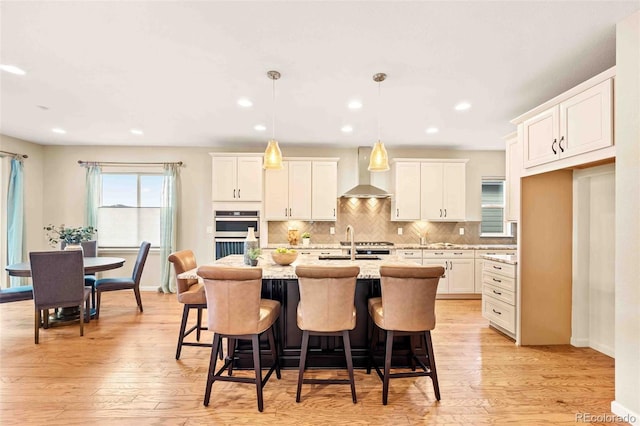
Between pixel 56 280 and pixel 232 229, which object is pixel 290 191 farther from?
pixel 56 280

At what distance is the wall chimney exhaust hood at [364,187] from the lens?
5.46m

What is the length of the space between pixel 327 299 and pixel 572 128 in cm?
257

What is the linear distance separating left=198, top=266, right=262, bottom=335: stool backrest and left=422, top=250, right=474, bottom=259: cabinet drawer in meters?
3.82

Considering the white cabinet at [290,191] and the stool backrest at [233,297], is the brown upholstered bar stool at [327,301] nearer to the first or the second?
the stool backrest at [233,297]

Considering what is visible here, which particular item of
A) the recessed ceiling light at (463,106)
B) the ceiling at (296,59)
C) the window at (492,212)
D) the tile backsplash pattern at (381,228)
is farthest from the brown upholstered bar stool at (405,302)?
the window at (492,212)

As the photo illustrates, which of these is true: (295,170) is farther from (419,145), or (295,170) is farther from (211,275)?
(211,275)

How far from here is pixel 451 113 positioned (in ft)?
13.2

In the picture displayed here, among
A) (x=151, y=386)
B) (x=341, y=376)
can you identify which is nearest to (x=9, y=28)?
(x=151, y=386)

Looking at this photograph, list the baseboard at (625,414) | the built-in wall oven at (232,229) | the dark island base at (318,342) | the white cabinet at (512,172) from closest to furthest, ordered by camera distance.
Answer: the baseboard at (625,414), the dark island base at (318,342), the white cabinet at (512,172), the built-in wall oven at (232,229)

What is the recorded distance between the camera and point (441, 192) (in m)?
5.66

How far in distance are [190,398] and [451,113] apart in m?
4.12

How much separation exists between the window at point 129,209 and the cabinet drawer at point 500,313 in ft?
18.3

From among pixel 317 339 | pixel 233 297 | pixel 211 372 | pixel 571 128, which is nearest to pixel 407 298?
pixel 317 339

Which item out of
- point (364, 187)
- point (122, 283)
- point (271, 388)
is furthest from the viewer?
point (364, 187)
